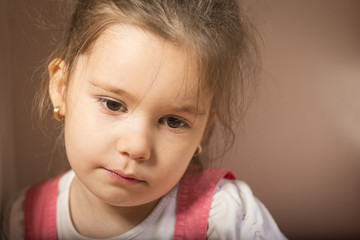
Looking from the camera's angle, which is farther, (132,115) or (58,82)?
(58,82)

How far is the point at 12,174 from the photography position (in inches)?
41.0

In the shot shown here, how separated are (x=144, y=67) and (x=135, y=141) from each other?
0.37ft

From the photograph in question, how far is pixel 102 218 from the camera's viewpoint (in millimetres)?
922

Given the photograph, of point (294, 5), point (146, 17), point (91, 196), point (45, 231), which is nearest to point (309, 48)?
point (294, 5)

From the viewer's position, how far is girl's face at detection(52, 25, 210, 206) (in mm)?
701

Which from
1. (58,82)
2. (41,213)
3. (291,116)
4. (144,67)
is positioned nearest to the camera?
(144,67)

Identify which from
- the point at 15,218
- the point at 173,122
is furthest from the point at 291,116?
the point at 15,218

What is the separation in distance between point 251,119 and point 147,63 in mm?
450

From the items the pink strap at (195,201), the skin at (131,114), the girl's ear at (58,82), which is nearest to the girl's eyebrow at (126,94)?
the skin at (131,114)

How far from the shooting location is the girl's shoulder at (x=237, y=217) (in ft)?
3.02

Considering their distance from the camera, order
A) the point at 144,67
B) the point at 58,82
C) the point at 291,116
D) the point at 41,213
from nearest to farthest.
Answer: the point at 144,67 → the point at 58,82 → the point at 41,213 → the point at 291,116

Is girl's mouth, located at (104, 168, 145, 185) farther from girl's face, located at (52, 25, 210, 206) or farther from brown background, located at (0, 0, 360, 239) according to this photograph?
brown background, located at (0, 0, 360, 239)

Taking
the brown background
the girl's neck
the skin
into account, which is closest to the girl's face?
the skin

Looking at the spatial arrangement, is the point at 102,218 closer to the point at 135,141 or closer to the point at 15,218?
the point at 15,218
